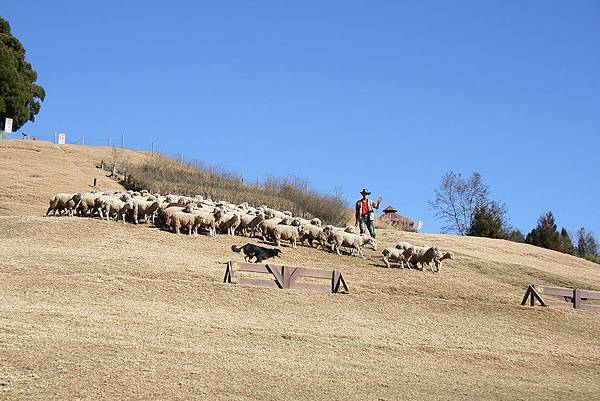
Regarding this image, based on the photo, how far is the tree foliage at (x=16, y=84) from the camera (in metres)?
74.8

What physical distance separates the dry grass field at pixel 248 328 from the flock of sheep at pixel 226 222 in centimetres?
83

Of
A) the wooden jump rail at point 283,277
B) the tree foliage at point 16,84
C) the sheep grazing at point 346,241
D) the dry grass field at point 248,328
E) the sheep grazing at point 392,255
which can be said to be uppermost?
the tree foliage at point 16,84

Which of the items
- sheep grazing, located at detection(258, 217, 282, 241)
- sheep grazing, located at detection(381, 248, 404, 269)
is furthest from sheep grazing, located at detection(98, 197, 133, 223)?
sheep grazing, located at detection(381, 248, 404, 269)

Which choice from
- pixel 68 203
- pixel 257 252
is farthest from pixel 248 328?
→ pixel 68 203

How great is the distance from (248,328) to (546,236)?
46821mm

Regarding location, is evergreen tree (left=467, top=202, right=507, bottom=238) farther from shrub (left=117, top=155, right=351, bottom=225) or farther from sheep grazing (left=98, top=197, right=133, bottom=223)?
sheep grazing (left=98, top=197, right=133, bottom=223)

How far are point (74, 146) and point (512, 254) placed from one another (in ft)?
145

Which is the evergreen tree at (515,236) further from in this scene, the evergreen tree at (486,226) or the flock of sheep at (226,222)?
the flock of sheep at (226,222)

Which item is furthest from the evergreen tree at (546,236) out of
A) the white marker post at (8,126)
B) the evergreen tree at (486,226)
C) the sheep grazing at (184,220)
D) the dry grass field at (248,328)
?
the white marker post at (8,126)

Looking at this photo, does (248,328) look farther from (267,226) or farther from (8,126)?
(8,126)

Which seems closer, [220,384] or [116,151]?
[220,384]

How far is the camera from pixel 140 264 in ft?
86.6

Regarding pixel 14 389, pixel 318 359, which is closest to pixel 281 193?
pixel 318 359

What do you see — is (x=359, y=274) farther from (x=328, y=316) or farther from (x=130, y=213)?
(x=130, y=213)
